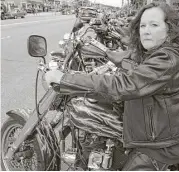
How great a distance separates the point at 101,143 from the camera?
2350 millimetres

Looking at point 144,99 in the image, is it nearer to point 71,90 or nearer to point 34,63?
point 71,90

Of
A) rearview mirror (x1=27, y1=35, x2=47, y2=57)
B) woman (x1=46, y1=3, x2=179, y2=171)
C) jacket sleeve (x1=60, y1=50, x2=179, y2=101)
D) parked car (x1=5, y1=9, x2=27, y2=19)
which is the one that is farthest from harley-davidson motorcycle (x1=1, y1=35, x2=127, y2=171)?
parked car (x1=5, y1=9, x2=27, y2=19)

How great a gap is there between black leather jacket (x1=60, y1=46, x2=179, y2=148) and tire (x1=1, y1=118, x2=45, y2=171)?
3.12 feet

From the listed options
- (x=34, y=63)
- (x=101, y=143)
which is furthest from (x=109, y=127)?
(x=34, y=63)

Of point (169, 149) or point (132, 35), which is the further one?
point (132, 35)

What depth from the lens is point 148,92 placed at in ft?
5.66

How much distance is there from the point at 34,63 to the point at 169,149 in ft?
26.5

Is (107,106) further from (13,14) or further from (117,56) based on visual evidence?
(13,14)

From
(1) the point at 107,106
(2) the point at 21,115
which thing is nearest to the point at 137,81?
(1) the point at 107,106

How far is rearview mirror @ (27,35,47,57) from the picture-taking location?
231 cm

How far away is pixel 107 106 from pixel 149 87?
0.59 metres

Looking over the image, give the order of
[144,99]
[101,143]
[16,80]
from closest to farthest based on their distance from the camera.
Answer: [144,99] < [101,143] < [16,80]

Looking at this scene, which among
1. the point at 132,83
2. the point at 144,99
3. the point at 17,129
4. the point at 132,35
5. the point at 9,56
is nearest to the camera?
the point at 132,83

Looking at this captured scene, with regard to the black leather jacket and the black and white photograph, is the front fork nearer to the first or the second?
the black and white photograph
